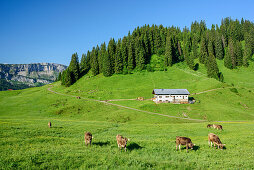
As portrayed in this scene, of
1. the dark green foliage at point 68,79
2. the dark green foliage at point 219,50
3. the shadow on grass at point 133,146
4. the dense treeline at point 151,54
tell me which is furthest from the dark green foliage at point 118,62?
the shadow on grass at point 133,146

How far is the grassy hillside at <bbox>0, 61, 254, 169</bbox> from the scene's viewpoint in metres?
10.7

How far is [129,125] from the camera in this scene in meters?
35.7

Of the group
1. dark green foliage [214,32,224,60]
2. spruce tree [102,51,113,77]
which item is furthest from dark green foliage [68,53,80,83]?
dark green foliage [214,32,224,60]

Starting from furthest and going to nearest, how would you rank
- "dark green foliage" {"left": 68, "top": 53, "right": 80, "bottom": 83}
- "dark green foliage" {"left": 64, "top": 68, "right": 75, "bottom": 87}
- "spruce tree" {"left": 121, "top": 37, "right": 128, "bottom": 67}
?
1. "spruce tree" {"left": 121, "top": 37, "right": 128, "bottom": 67}
2. "dark green foliage" {"left": 68, "top": 53, "right": 80, "bottom": 83}
3. "dark green foliage" {"left": 64, "top": 68, "right": 75, "bottom": 87}

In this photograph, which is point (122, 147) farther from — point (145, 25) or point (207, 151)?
point (145, 25)

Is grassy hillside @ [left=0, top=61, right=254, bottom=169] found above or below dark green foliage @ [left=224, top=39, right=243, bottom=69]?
below

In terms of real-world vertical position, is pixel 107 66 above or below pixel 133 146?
above

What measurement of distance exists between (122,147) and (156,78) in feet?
308

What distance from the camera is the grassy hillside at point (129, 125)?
422 inches

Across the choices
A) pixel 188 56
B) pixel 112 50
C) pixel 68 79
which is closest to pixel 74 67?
pixel 68 79

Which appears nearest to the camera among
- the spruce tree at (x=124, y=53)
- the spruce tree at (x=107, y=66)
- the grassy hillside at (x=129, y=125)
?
the grassy hillside at (x=129, y=125)

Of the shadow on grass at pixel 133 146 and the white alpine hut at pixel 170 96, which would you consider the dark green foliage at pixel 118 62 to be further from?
the shadow on grass at pixel 133 146

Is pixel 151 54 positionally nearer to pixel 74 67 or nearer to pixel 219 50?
pixel 219 50

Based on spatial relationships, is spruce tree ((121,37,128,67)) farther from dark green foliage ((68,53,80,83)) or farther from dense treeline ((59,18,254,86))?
dark green foliage ((68,53,80,83))
